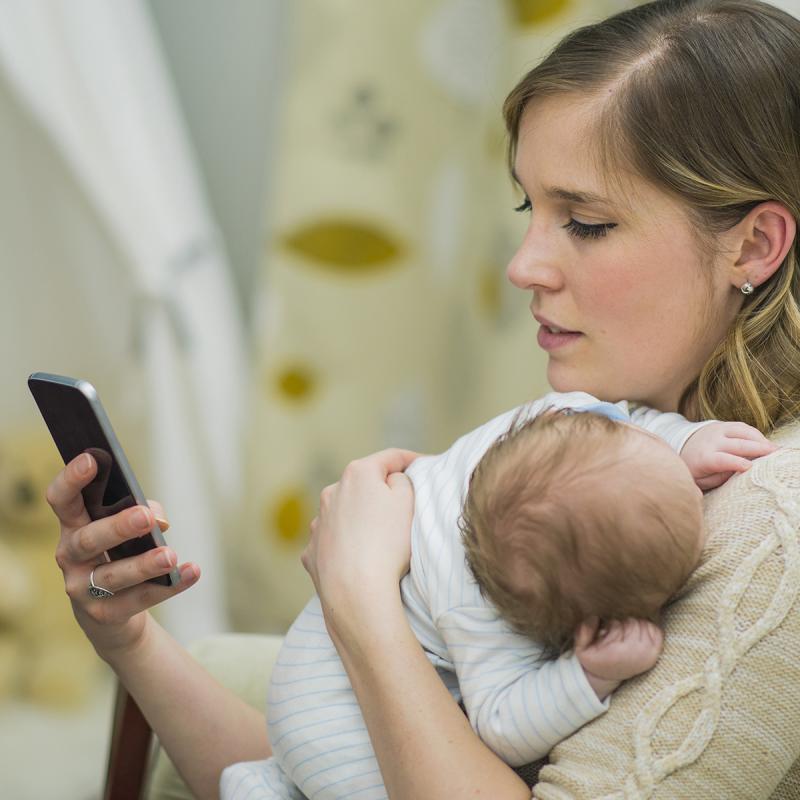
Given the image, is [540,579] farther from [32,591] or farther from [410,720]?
[32,591]

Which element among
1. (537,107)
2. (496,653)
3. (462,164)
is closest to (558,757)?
(496,653)

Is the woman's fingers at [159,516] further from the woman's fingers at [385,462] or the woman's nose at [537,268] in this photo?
the woman's nose at [537,268]

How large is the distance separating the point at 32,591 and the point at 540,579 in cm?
168

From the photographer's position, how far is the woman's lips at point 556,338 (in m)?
1.28

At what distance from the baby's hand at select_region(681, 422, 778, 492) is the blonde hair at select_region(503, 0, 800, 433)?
114 mm

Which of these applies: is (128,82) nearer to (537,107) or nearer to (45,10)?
(45,10)

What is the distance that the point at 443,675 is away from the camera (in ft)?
3.81

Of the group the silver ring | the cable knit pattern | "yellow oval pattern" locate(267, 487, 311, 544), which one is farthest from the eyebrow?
"yellow oval pattern" locate(267, 487, 311, 544)

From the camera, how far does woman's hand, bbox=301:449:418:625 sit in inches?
44.8

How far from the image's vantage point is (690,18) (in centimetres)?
123

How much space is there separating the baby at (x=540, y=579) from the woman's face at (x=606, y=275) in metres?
0.12

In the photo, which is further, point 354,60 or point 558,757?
point 354,60

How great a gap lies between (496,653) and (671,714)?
17cm

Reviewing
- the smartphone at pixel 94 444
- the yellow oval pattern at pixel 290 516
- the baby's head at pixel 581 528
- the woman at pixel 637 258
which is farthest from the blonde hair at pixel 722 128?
the yellow oval pattern at pixel 290 516
